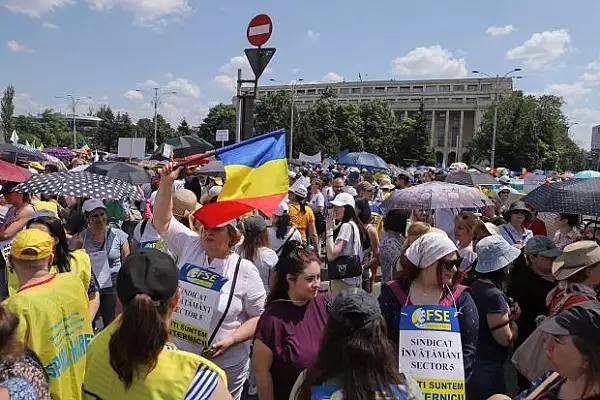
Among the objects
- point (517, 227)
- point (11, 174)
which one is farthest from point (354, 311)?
point (11, 174)

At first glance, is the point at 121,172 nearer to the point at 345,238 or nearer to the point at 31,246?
the point at 345,238

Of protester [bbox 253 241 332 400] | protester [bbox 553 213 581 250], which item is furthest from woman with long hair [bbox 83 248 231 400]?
protester [bbox 553 213 581 250]

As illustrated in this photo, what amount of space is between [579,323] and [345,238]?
11.2ft

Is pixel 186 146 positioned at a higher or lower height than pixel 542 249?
higher

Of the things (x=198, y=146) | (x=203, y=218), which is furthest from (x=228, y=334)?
(x=198, y=146)

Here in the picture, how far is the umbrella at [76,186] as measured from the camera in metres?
4.76

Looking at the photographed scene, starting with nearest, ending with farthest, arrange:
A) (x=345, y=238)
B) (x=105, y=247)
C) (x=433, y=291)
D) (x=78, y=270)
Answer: (x=433, y=291) → (x=78, y=270) → (x=105, y=247) → (x=345, y=238)

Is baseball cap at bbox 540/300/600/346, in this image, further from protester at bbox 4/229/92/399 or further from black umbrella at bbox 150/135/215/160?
black umbrella at bbox 150/135/215/160

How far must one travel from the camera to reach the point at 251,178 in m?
3.36

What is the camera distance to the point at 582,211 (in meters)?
4.49

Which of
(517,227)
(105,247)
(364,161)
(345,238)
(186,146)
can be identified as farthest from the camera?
(364,161)

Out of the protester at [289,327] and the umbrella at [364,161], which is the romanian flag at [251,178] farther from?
the umbrella at [364,161]

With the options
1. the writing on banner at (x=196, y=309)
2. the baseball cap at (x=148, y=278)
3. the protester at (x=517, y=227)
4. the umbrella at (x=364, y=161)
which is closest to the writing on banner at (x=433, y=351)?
the writing on banner at (x=196, y=309)

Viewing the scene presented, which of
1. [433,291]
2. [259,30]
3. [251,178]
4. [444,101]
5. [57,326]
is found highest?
[444,101]
